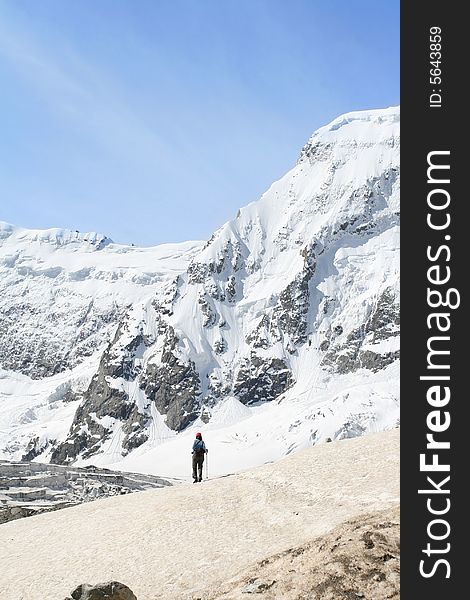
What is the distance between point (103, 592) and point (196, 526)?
662 cm

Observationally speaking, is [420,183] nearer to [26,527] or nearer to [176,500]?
[176,500]

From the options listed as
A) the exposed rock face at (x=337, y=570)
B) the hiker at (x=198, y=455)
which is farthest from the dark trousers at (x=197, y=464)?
the exposed rock face at (x=337, y=570)

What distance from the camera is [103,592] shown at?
12711 millimetres

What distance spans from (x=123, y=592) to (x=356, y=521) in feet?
15.8

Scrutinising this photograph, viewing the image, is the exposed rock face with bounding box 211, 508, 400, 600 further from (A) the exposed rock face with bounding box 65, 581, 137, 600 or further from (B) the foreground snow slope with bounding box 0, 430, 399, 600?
(B) the foreground snow slope with bounding box 0, 430, 399, 600

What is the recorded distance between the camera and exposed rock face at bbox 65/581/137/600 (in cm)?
1267

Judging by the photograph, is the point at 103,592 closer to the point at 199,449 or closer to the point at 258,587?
the point at 258,587

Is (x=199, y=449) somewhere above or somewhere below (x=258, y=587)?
above

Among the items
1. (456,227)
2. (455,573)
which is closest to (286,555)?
(455,573)

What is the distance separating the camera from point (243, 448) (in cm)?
19875

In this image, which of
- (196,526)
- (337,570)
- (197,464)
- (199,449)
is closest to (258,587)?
(337,570)

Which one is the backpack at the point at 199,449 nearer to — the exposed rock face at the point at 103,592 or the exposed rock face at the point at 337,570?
the exposed rock face at the point at 337,570

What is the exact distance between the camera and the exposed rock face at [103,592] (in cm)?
1267

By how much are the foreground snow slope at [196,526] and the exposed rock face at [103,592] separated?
5.03 feet
